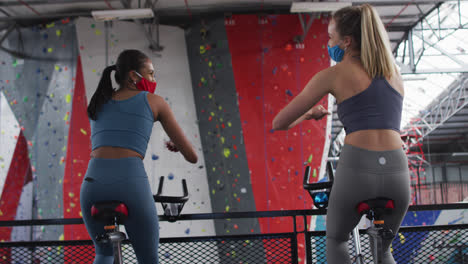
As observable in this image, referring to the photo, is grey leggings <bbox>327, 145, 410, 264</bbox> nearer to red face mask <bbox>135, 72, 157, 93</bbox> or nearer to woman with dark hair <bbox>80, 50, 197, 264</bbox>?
woman with dark hair <bbox>80, 50, 197, 264</bbox>

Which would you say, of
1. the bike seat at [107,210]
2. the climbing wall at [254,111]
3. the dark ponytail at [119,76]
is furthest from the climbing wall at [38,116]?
the bike seat at [107,210]

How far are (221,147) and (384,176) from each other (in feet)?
13.6

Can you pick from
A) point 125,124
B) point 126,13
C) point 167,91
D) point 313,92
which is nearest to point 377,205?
point 313,92

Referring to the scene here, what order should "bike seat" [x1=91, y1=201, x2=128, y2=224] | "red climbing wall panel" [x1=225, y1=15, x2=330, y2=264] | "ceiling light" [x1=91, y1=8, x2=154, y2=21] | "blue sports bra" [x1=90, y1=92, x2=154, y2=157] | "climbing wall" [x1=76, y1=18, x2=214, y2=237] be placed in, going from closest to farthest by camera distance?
"bike seat" [x1=91, y1=201, x2=128, y2=224] → "blue sports bra" [x1=90, y1=92, x2=154, y2=157] → "ceiling light" [x1=91, y1=8, x2=154, y2=21] → "red climbing wall panel" [x1=225, y1=15, x2=330, y2=264] → "climbing wall" [x1=76, y1=18, x2=214, y2=237]

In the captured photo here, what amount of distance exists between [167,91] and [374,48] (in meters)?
4.51

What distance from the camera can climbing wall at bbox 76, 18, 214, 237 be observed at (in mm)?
5457

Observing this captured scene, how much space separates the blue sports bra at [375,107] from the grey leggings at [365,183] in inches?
3.6

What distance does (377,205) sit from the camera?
1355mm

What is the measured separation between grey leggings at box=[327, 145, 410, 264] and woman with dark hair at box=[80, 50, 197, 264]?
2.28ft

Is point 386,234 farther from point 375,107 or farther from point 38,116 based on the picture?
point 38,116

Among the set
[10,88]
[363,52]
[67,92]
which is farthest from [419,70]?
[10,88]

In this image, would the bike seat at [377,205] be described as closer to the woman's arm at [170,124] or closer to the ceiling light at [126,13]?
the woman's arm at [170,124]

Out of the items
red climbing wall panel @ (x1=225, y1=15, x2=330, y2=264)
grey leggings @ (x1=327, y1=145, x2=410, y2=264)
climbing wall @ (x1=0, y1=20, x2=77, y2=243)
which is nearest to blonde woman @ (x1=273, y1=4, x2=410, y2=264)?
grey leggings @ (x1=327, y1=145, x2=410, y2=264)

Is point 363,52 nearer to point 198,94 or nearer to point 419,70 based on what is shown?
point 198,94
